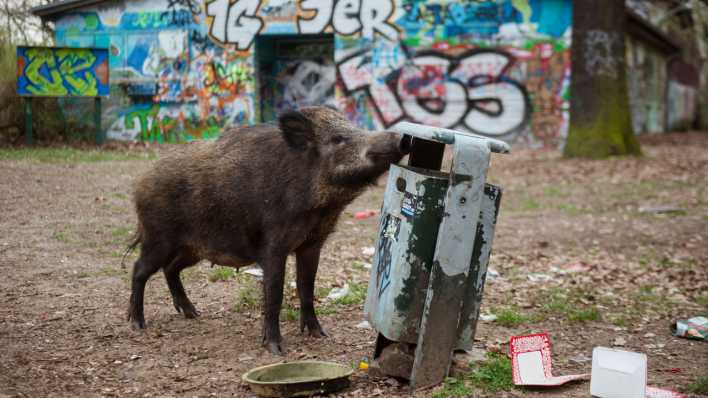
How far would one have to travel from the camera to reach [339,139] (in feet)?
15.7

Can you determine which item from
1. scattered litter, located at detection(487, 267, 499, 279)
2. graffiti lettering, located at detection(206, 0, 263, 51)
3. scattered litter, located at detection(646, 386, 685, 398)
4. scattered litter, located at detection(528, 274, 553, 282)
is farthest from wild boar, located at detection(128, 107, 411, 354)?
graffiti lettering, located at detection(206, 0, 263, 51)

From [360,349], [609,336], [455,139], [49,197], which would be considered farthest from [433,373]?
[49,197]

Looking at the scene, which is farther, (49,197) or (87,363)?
(49,197)

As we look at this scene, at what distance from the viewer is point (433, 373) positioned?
4.07 m

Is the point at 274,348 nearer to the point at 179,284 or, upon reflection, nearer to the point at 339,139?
the point at 179,284

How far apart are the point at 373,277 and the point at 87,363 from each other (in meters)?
1.92

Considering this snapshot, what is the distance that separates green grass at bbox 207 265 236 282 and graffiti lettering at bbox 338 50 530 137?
42.5 feet

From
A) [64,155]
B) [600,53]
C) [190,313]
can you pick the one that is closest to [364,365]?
[190,313]

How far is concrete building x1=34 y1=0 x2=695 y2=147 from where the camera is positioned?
18734 mm

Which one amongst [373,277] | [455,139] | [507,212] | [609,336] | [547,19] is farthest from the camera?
[547,19]

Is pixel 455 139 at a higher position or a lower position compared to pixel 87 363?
higher

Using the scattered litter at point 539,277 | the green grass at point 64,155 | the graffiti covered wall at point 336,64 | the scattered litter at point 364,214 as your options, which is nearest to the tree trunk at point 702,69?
the graffiti covered wall at point 336,64

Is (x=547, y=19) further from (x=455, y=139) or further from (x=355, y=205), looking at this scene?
(x=455, y=139)

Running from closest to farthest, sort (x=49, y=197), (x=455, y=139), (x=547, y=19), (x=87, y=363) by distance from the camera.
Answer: (x=455, y=139) → (x=87, y=363) → (x=49, y=197) → (x=547, y=19)
